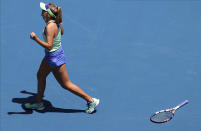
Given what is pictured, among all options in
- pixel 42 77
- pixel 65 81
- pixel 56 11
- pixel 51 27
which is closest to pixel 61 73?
pixel 65 81

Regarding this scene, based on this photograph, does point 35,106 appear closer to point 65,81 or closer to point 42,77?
point 42,77

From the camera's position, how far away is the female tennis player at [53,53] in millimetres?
6590

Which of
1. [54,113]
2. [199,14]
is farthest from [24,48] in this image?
[199,14]

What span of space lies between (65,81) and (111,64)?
158 centimetres

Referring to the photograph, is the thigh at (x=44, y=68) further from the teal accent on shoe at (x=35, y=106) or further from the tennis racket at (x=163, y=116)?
the tennis racket at (x=163, y=116)

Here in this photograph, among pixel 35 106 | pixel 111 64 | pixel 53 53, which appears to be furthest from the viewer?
pixel 111 64

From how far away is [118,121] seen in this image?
7160mm

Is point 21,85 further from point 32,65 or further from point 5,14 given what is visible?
point 5,14

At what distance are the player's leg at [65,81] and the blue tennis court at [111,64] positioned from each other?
36 centimetres

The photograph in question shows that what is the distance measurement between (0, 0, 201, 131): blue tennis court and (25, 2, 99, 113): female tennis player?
13.2 inches

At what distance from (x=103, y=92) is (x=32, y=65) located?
1.46 m

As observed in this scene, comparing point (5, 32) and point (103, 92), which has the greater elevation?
point (5, 32)

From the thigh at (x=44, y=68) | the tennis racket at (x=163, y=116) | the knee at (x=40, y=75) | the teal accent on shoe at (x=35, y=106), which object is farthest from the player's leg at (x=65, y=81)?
the tennis racket at (x=163, y=116)

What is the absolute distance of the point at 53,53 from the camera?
6.76m
